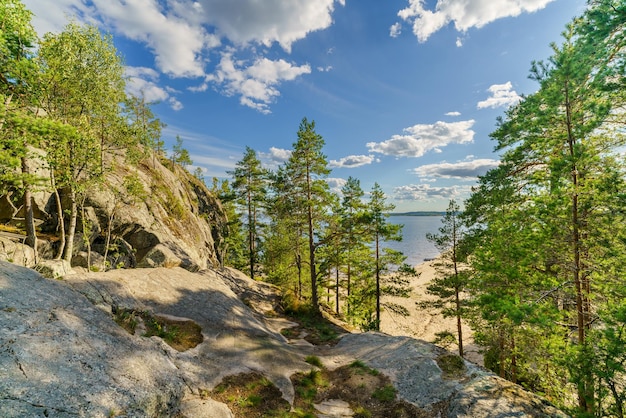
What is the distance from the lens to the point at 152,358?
886 centimetres

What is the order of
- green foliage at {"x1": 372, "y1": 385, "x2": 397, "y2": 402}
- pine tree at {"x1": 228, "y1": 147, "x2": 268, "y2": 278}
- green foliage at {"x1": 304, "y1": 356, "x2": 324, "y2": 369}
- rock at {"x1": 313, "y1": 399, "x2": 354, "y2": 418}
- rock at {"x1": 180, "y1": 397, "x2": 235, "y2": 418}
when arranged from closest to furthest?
1. rock at {"x1": 180, "y1": 397, "x2": 235, "y2": 418}
2. rock at {"x1": 313, "y1": 399, "x2": 354, "y2": 418}
3. green foliage at {"x1": 372, "y1": 385, "x2": 397, "y2": 402}
4. green foliage at {"x1": 304, "y1": 356, "x2": 324, "y2": 369}
5. pine tree at {"x1": 228, "y1": 147, "x2": 268, "y2": 278}

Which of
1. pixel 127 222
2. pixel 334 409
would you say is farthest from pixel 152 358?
pixel 127 222

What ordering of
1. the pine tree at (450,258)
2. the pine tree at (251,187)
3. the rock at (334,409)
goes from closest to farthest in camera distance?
the rock at (334,409) → the pine tree at (450,258) → the pine tree at (251,187)

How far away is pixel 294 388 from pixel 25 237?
47.3 feet

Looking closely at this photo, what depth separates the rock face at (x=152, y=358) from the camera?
19.6 ft

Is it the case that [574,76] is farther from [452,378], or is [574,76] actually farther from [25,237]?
[25,237]

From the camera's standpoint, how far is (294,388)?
11078 mm

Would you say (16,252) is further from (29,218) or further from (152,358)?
(152,358)

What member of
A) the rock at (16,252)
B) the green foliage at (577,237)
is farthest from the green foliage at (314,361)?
the rock at (16,252)

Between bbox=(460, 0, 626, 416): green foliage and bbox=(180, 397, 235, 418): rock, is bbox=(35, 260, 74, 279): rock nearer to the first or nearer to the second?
bbox=(180, 397, 235, 418): rock

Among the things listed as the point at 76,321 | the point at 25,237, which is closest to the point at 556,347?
the point at 76,321

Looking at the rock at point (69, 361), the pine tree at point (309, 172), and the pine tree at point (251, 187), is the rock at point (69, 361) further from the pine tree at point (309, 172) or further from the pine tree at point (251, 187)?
the pine tree at point (251, 187)

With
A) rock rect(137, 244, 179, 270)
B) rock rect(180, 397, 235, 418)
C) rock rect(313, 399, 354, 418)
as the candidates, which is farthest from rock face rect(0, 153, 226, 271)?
rock rect(313, 399, 354, 418)

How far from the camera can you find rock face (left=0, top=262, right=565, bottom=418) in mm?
5984
